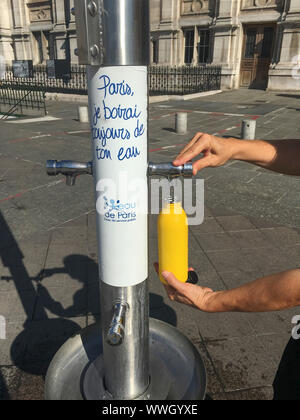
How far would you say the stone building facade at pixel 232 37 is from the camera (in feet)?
72.6

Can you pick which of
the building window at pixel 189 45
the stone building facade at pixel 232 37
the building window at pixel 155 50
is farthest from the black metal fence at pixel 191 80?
the building window at pixel 155 50

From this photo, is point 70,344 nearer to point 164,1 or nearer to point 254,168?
point 254,168

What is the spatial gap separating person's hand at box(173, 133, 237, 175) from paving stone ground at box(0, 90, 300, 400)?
1697 millimetres

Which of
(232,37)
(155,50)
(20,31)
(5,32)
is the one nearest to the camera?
(232,37)

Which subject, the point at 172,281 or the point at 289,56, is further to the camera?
the point at 289,56

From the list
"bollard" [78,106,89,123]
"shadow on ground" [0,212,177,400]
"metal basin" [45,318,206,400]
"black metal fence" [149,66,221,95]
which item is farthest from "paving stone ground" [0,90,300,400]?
"black metal fence" [149,66,221,95]

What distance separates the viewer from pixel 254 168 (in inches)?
301

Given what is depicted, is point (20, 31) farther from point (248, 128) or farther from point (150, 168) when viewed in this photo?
point (150, 168)

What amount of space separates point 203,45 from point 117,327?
2796 centimetres

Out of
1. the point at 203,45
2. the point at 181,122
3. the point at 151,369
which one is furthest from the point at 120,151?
the point at 203,45

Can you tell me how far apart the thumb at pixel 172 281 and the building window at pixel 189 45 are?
27.8 m

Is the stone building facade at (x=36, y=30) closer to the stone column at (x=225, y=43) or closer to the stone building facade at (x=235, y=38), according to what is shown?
the stone building facade at (x=235, y=38)

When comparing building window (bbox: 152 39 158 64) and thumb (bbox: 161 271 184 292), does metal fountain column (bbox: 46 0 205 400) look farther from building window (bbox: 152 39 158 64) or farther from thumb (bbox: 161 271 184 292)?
building window (bbox: 152 39 158 64)

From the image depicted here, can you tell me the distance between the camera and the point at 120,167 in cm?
147
